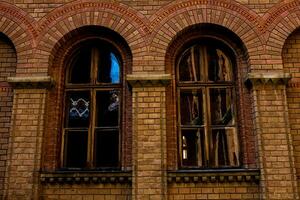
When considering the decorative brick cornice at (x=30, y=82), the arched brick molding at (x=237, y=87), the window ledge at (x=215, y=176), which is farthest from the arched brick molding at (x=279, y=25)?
the decorative brick cornice at (x=30, y=82)

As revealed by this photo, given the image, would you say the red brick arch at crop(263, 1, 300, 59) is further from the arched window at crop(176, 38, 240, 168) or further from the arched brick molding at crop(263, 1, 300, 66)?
the arched window at crop(176, 38, 240, 168)

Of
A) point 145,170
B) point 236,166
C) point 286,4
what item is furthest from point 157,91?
point 286,4

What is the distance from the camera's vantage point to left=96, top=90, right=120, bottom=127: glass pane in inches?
316

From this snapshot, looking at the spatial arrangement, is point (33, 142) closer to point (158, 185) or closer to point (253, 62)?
point (158, 185)

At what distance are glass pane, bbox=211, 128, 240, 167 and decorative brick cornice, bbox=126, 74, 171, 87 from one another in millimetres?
1418

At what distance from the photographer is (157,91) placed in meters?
7.73

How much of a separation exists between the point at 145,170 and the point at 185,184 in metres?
0.79

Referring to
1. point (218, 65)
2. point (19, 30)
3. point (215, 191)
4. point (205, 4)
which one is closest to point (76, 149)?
point (19, 30)

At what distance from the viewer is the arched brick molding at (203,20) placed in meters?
7.96

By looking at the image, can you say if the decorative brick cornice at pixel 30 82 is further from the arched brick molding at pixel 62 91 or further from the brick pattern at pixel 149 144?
the brick pattern at pixel 149 144

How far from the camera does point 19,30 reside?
26.8 ft

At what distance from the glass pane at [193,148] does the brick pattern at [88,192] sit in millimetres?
1296

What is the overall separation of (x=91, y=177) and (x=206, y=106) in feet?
8.74

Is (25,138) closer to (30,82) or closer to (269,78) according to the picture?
(30,82)
